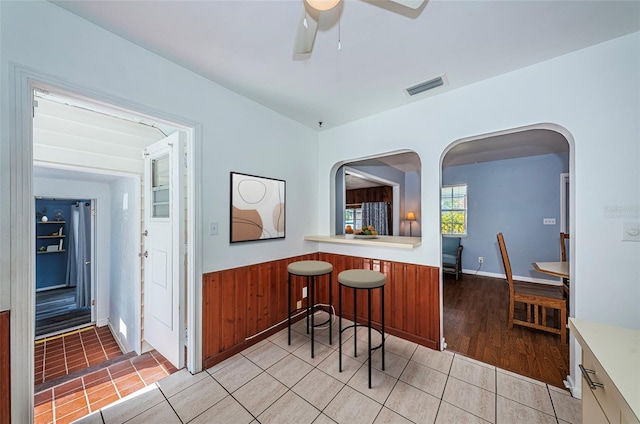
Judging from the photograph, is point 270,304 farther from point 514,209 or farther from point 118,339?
point 514,209

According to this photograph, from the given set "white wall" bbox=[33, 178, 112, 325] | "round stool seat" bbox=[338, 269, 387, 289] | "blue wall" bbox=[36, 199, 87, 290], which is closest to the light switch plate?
"round stool seat" bbox=[338, 269, 387, 289]

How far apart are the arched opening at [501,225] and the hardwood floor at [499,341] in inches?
0.4

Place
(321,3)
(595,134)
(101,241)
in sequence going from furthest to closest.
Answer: (101,241) < (595,134) < (321,3)

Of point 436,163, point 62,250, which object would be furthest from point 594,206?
point 62,250

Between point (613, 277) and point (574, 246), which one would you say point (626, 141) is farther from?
point (613, 277)

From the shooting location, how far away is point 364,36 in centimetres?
154

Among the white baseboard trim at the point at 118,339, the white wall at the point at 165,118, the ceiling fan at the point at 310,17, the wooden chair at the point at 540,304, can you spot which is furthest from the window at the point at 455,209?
the white baseboard trim at the point at 118,339

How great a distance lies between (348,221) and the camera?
7762 mm

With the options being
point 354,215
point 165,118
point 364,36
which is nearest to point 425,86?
point 364,36

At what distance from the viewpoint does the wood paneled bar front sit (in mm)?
2115

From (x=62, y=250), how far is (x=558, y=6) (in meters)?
9.18

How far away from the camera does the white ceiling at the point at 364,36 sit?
1.33 m

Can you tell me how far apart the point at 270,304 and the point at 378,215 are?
4676 millimetres

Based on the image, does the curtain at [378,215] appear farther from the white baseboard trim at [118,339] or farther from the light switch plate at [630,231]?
the white baseboard trim at [118,339]
